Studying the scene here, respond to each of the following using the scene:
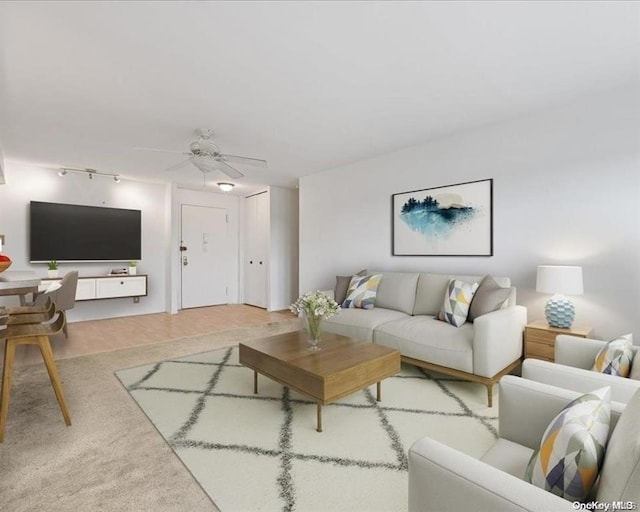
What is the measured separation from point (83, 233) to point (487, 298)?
5.69 metres

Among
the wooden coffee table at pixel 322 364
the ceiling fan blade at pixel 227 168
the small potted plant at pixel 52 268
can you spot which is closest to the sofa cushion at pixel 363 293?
the wooden coffee table at pixel 322 364

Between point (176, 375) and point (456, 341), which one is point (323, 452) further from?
point (176, 375)

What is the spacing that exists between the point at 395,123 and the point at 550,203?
159 centimetres

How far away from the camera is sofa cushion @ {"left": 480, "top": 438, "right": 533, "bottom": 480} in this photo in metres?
1.12

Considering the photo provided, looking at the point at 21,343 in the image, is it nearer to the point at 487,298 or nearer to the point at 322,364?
the point at 322,364

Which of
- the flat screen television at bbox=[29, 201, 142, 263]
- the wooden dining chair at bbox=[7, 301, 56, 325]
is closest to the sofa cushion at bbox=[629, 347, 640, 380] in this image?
the wooden dining chair at bbox=[7, 301, 56, 325]

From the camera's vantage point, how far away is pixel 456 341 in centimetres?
260

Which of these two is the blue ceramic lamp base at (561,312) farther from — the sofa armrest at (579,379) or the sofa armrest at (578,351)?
the sofa armrest at (579,379)

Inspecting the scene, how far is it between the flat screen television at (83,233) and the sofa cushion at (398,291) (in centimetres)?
Answer: 431

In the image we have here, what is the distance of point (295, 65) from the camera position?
2258 millimetres

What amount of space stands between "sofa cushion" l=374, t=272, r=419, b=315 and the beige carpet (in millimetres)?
2479

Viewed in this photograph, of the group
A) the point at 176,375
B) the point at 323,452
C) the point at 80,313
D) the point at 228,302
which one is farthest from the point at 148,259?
the point at 323,452

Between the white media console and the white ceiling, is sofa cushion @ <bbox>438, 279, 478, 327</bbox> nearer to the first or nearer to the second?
the white ceiling

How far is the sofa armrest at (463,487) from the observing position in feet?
2.51
